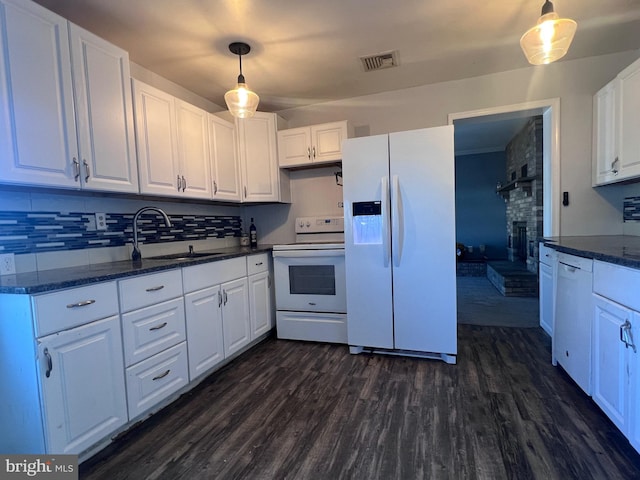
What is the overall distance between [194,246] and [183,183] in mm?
707

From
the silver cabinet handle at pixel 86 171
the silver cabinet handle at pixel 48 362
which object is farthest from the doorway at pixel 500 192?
the silver cabinet handle at pixel 48 362

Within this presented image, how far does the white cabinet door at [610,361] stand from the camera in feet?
4.62

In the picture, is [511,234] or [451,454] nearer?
[451,454]

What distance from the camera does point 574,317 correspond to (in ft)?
6.19

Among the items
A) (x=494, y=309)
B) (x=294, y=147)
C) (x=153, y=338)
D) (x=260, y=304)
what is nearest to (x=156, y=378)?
(x=153, y=338)

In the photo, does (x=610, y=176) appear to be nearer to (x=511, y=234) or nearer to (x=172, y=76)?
(x=172, y=76)

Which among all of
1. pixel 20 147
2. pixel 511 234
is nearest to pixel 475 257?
pixel 511 234

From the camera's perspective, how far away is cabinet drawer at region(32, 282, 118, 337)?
1271mm

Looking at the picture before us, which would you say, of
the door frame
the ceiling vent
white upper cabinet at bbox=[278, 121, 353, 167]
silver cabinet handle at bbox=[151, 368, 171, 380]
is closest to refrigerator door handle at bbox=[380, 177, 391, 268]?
white upper cabinet at bbox=[278, 121, 353, 167]

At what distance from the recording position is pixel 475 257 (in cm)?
682

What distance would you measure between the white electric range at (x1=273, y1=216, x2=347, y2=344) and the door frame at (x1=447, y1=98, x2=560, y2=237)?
1908 mm

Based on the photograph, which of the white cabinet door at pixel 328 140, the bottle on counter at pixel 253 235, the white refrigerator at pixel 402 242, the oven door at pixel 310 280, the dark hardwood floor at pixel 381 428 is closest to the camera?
the dark hardwood floor at pixel 381 428

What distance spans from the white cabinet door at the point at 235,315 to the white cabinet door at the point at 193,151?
836 mm

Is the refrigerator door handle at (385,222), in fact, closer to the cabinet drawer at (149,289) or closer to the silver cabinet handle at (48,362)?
the cabinet drawer at (149,289)
